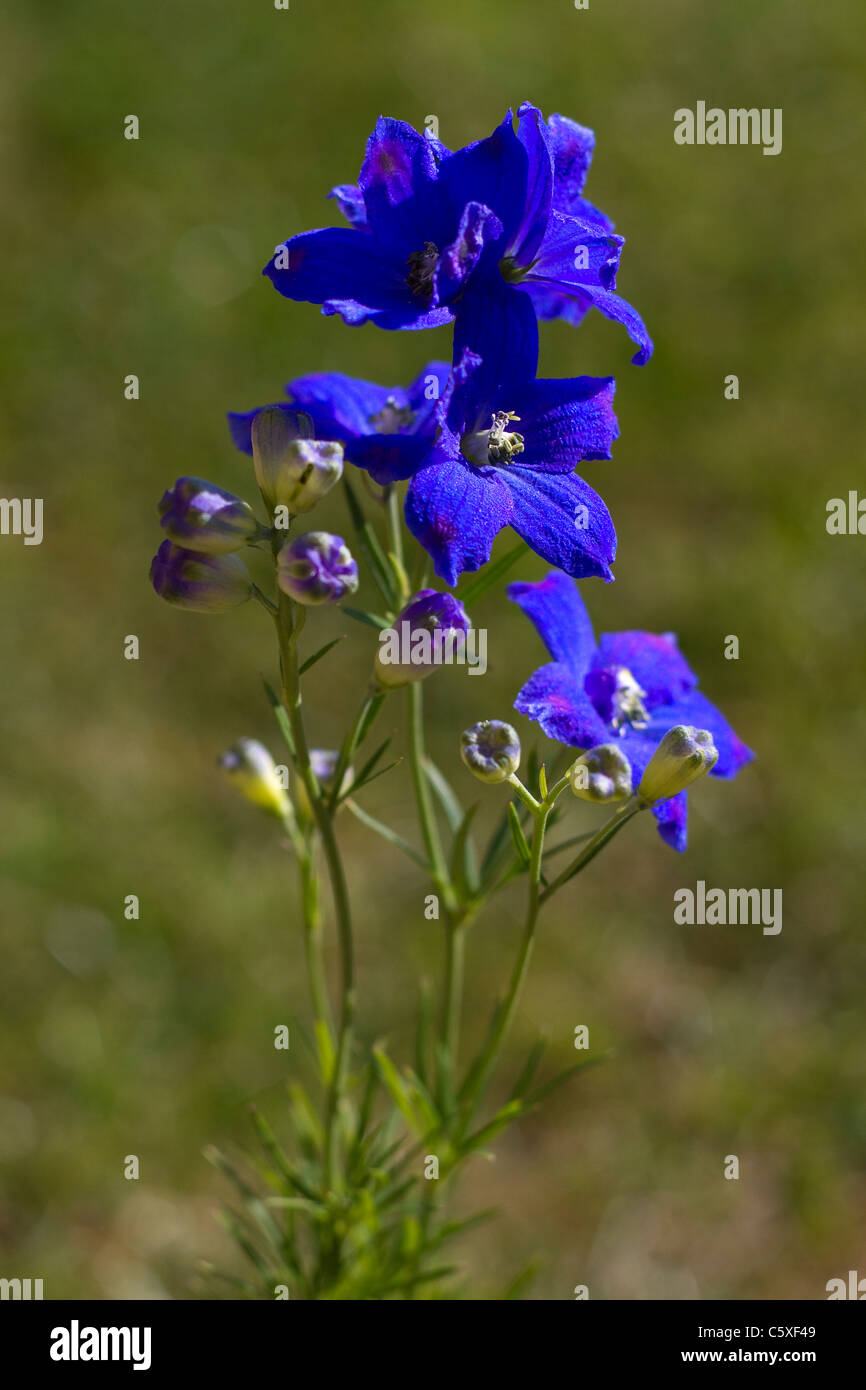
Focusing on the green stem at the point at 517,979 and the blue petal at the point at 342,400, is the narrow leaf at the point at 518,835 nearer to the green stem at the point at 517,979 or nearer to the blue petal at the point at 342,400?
the green stem at the point at 517,979

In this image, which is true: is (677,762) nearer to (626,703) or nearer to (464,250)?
(626,703)

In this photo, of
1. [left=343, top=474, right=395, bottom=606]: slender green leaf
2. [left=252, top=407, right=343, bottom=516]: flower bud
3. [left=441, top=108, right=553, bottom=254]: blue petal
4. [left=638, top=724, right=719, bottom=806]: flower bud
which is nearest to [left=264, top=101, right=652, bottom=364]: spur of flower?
[left=441, top=108, right=553, bottom=254]: blue petal

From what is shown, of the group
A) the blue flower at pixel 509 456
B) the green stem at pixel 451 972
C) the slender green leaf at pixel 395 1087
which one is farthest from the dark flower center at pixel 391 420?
the slender green leaf at pixel 395 1087

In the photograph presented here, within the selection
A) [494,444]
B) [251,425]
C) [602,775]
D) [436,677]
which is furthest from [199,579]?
[436,677]

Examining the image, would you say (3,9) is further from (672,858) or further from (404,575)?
(404,575)
